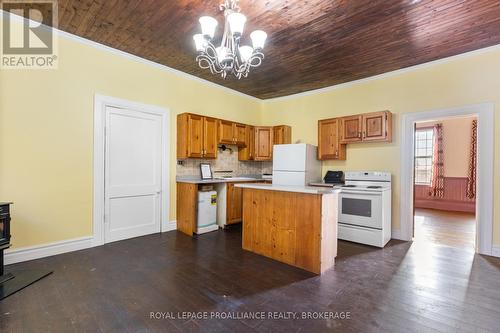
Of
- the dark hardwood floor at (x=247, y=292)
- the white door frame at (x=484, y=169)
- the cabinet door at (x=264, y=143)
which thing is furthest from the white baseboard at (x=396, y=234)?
the cabinet door at (x=264, y=143)

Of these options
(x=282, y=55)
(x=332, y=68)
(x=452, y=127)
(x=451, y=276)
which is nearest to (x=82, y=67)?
(x=282, y=55)

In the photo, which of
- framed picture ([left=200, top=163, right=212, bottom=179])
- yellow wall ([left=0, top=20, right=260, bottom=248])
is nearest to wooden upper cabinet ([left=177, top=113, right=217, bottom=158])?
framed picture ([left=200, top=163, right=212, bottom=179])

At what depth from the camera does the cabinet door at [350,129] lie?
14.1ft

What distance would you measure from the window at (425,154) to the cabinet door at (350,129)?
15.1ft

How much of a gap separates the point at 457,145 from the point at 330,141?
4.79 m

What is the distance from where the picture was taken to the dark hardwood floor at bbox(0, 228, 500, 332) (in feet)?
6.03

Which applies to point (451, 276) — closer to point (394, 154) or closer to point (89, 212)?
point (394, 154)

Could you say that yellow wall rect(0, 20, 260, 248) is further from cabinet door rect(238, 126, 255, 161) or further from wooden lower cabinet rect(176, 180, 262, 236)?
cabinet door rect(238, 126, 255, 161)

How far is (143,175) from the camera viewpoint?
404 centimetres

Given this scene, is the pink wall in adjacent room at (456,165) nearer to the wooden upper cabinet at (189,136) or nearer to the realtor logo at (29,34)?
the wooden upper cabinet at (189,136)

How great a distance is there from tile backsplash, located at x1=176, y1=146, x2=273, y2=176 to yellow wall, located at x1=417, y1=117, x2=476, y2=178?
209 inches

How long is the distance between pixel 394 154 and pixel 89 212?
5.02 metres

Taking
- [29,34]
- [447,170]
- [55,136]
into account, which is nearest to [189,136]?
[55,136]

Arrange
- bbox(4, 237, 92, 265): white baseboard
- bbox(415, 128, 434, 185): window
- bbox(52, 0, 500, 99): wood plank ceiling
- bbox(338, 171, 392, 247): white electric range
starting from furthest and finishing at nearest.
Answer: bbox(415, 128, 434, 185): window < bbox(338, 171, 392, 247): white electric range < bbox(4, 237, 92, 265): white baseboard < bbox(52, 0, 500, 99): wood plank ceiling
